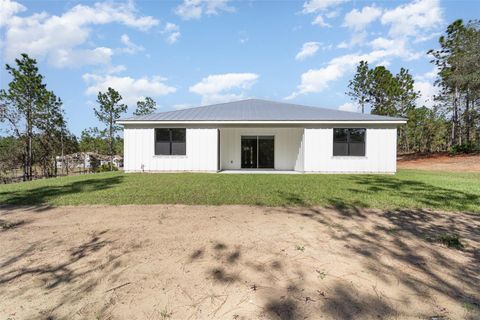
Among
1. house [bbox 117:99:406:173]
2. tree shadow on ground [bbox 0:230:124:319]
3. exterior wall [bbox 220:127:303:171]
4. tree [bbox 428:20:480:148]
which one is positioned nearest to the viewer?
tree shadow on ground [bbox 0:230:124:319]

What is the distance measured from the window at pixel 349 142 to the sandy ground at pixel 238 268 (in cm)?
860

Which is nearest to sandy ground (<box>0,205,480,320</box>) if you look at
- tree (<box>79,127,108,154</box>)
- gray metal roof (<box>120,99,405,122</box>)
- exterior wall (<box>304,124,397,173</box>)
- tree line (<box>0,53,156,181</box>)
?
exterior wall (<box>304,124,397,173</box>)

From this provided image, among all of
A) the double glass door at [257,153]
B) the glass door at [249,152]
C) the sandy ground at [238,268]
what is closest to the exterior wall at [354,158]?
the double glass door at [257,153]

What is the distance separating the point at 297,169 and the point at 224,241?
1147 cm

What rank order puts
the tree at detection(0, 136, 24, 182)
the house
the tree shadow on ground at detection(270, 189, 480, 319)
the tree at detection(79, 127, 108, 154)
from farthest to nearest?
the tree at detection(79, 127, 108, 154)
the tree at detection(0, 136, 24, 182)
the house
the tree shadow on ground at detection(270, 189, 480, 319)

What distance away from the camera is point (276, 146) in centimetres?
1541

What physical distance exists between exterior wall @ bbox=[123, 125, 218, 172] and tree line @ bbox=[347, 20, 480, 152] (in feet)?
61.2

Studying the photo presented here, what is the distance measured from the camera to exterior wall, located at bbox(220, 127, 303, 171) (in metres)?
15.2

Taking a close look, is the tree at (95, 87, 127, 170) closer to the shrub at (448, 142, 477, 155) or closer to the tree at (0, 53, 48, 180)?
the tree at (0, 53, 48, 180)

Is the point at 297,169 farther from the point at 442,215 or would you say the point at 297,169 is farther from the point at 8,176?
the point at 8,176

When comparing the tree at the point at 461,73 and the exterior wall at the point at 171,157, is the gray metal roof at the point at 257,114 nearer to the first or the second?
the exterior wall at the point at 171,157

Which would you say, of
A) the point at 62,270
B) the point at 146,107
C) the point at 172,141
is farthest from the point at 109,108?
the point at 62,270

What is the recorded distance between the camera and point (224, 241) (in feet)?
12.1

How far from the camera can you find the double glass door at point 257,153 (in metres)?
15.5
